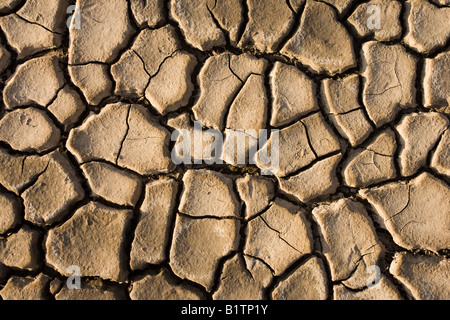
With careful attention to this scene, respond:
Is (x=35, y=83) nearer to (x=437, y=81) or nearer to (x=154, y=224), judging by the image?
(x=154, y=224)

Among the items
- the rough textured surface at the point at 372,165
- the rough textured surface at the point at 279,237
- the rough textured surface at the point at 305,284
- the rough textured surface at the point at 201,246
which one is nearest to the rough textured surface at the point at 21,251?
the rough textured surface at the point at 201,246

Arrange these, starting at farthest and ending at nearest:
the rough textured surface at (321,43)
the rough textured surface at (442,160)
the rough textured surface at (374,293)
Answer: the rough textured surface at (321,43) < the rough textured surface at (442,160) < the rough textured surface at (374,293)

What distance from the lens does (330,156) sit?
2.05 meters

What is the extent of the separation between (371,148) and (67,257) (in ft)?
5.75

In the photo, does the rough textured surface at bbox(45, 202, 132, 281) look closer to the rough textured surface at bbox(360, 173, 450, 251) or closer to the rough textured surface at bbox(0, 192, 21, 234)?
the rough textured surface at bbox(0, 192, 21, 234)

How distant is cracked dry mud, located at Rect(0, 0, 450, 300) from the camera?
1965 mm

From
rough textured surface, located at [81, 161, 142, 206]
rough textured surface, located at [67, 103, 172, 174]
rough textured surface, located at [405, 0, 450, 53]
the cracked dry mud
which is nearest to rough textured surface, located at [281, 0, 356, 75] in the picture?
the cracked dry mud

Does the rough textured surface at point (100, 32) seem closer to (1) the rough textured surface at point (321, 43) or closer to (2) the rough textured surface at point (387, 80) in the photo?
(1) the rough textured surface at point (321, 43)

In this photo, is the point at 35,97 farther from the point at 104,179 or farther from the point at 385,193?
the point at 385,193

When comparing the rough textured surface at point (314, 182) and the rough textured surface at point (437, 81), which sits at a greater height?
the rough textured surface at point (437, 81)

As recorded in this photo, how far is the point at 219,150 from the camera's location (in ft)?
6.78

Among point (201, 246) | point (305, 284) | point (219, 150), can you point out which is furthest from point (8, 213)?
point (305, 284)

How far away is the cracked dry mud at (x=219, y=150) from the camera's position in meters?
1.96
